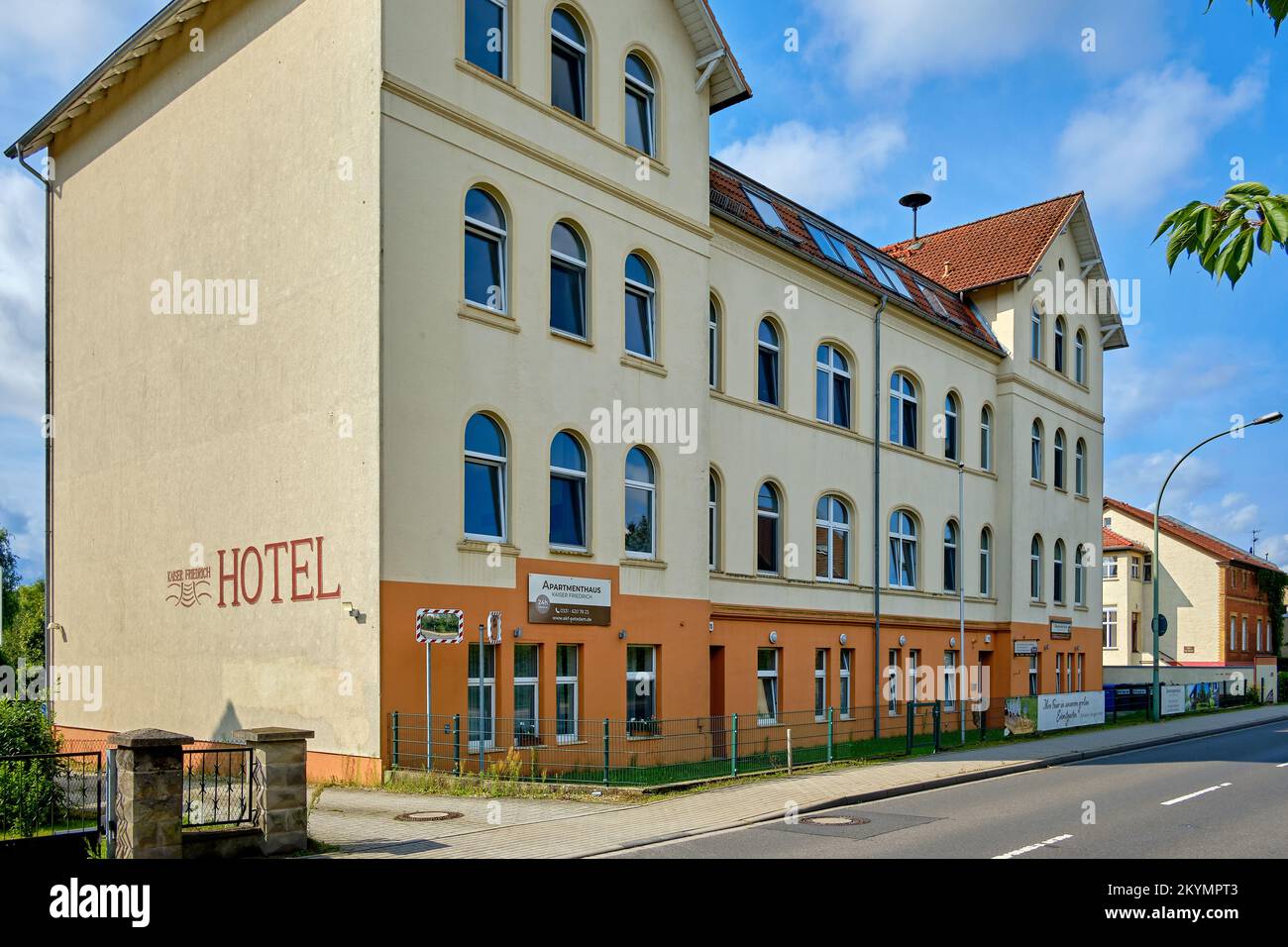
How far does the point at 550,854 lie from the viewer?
1083 cm

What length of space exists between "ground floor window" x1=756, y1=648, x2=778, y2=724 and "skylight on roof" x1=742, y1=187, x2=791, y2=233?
955 cm

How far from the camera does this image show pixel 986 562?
113 feet

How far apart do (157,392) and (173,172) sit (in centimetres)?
407

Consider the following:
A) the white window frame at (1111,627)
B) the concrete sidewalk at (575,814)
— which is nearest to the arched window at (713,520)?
the concrete sidewalk at (575,814)

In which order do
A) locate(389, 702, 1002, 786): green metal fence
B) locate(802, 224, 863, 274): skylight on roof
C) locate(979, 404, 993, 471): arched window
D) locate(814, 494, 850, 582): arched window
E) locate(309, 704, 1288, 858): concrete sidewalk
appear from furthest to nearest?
locate(979, 404, 993, 471): arched window, locate(802, 224, 863, 274): skylight on roof, locate(814, 494, 850, 582): arched window, locate(389, 702, 1002, 786): green metal fence, locate(309, 704, 1288, 858): concrete sidewalk

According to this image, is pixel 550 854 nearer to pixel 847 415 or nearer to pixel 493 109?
pixel 493 109

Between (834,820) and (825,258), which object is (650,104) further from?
(834,820)

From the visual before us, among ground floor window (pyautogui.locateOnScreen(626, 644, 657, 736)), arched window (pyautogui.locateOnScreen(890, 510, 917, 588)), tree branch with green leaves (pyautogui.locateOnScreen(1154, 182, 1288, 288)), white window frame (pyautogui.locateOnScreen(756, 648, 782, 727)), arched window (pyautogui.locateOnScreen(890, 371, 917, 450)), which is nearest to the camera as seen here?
tree branch with green leaves (pyautogui.locateOnScreen(1154, 182, 1288, 288))

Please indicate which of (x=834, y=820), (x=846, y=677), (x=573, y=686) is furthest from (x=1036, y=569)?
(x=834, y=820)

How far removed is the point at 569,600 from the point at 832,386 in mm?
11687

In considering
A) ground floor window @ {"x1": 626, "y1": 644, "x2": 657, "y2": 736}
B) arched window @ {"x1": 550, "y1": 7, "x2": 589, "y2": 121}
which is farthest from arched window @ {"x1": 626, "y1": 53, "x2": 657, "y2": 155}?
ground floor window @ {"x1": 626, "y1": 644, "x2": 657, "y2": 736}

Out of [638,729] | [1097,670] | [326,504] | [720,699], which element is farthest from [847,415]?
[1097,670]

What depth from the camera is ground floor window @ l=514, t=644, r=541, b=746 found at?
17.8 m

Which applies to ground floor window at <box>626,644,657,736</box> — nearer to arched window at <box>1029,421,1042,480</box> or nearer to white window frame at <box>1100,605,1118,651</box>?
arched window at <box>1029,421,1042,480</box>
